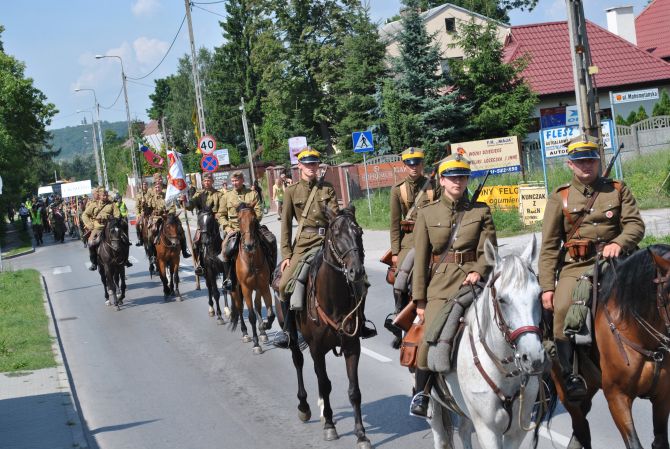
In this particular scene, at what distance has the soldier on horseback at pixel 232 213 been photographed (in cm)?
1492

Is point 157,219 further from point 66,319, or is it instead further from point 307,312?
point 307,312

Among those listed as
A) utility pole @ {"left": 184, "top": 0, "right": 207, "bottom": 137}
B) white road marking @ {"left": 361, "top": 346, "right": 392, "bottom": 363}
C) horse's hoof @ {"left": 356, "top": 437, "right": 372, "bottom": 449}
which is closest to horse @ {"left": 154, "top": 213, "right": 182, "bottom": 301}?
white road marking @ {"left": 361, "top": 346, "right": 392, "bottom": 363}

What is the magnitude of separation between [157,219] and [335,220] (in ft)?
45.1

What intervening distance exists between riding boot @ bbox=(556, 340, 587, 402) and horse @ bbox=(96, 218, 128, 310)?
14817mm

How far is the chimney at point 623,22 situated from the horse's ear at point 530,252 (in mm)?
52565

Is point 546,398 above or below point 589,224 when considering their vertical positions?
below

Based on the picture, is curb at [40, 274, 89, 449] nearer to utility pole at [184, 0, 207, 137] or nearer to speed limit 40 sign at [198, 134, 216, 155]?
speed limit 40 sign at [198, 134, 216, 155]

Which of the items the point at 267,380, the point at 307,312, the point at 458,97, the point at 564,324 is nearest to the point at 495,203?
the point at 458,97

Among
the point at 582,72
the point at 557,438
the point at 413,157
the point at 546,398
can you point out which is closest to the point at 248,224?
the point at 413,157

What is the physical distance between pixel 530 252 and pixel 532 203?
61.5 ft

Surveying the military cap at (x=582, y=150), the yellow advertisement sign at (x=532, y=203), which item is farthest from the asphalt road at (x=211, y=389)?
the yellow advertisement sign at (x=532, y=203)

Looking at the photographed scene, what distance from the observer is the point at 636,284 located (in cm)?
642

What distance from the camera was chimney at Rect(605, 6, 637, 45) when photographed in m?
54.6

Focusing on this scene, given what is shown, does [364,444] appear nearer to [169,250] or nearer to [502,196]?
[169,250]
